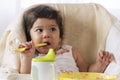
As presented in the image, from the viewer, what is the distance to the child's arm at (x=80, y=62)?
1605 mm

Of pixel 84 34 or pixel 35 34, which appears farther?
pixel 84 34

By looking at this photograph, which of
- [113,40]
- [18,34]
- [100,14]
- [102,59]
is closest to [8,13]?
[18,34]

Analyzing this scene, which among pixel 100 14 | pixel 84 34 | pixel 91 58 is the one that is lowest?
pixel 91 58

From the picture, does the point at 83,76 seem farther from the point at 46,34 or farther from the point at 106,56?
the point at 46,34

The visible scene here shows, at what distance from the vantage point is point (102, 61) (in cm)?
129

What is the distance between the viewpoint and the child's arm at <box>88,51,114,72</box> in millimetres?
1211

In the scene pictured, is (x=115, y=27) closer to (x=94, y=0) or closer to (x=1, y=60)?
(x=94, y=0)

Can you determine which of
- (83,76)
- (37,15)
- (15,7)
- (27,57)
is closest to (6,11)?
(15,7)

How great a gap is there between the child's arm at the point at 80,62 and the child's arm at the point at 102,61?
0.04 meters

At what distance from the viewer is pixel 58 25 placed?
1.60m

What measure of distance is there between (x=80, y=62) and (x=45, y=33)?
0.28 metres

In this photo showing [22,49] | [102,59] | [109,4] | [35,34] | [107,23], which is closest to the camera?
[22,49]

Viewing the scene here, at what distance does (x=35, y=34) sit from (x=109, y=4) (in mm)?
650

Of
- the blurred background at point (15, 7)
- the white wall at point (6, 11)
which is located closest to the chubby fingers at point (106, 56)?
the blurred background at point (15, 7)
